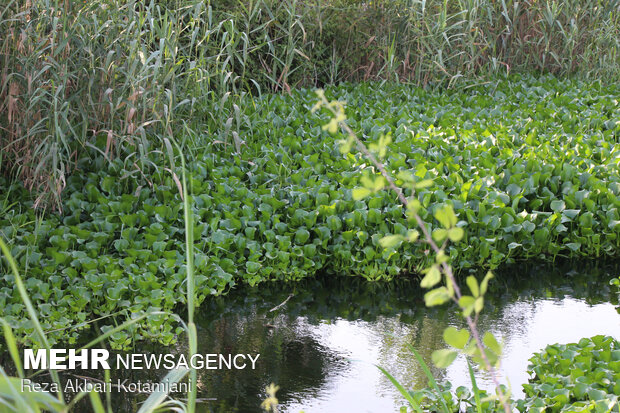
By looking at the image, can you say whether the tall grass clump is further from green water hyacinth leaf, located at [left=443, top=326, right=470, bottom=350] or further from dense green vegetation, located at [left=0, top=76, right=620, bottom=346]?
green water hyacinth leaf, located at [left=443, top=326, right=470, bottom=350]

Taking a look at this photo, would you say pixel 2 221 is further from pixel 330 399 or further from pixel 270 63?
pixel 270 63

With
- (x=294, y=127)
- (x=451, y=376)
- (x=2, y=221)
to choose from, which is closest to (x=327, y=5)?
(x=294, y=127)

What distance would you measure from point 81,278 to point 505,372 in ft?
6.18

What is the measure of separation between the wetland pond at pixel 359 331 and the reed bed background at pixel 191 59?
941 millimetres

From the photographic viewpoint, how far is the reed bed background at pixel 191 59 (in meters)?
3.74

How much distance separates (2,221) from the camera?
3635 millimetres

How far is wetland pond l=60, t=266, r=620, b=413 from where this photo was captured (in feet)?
8.87

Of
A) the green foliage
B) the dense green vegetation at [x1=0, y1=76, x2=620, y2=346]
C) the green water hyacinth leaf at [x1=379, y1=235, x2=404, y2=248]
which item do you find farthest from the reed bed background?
the green water hyacinth leaf at [x1=379, y1=235, x2=404, y2=248]

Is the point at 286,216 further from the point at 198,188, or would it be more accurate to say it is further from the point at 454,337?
the point at 454,337

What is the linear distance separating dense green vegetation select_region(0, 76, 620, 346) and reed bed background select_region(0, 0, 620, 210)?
0.18m

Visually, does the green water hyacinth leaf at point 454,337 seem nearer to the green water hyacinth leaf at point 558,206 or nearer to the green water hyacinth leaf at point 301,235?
the green water hyacinth leaf at point 301,235

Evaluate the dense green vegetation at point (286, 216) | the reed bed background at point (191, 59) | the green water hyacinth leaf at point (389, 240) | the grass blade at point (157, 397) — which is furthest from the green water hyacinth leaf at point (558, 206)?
the green water hyacinth leaf at point (389, 240)

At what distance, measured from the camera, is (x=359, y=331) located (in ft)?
10.6

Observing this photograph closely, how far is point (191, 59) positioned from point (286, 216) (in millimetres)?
1770
